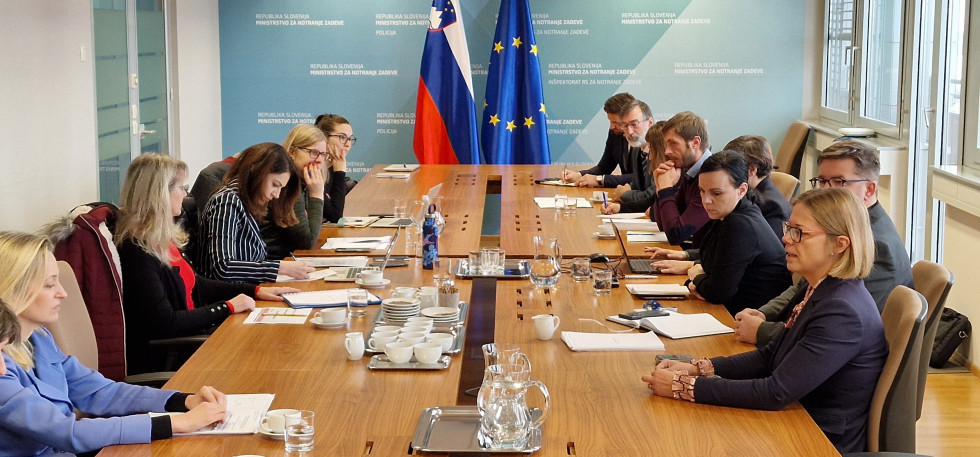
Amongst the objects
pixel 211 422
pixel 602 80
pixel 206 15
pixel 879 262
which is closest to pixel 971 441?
pixel 879 262

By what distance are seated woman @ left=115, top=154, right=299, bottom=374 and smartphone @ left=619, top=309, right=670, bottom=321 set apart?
124 cm

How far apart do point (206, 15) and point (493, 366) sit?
7.07 meters

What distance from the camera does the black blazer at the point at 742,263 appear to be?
365cm

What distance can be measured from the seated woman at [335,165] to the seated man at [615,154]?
159 cm

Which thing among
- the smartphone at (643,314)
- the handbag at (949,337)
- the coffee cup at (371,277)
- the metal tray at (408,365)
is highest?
the coffee cup at (371,277)

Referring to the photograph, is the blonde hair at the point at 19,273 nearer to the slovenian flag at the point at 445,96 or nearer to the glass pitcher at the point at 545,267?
the glass pitcher at the point at 545,267

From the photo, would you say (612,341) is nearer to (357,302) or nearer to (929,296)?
(357,302)

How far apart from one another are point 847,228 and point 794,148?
5.76 meters

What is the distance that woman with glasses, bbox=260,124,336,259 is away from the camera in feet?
15.3

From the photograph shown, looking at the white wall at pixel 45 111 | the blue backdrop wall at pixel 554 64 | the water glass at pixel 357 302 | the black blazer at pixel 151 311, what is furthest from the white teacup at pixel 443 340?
the blue backdrop wall at pixel 554 64

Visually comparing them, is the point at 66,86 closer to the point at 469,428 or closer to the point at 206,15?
the point at 206,15

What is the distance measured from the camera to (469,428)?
2.39 metres

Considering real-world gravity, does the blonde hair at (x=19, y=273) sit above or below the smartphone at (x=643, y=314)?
above

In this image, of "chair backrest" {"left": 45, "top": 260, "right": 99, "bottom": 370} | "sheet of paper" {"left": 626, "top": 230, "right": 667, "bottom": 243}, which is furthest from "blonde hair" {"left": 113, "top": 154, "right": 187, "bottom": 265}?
"sheet of paper" {"left": 626, "top": 230, "right": 667, "bottom": 243}
